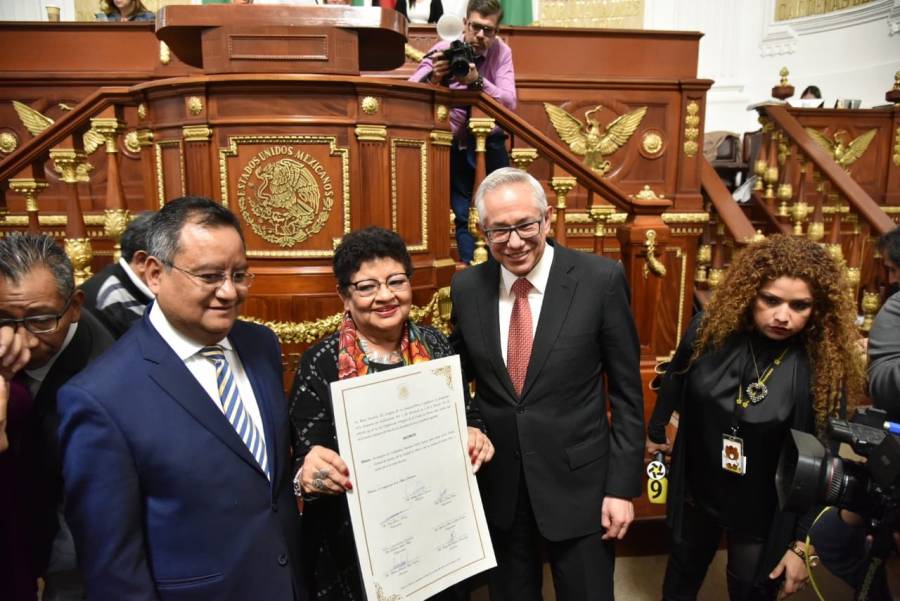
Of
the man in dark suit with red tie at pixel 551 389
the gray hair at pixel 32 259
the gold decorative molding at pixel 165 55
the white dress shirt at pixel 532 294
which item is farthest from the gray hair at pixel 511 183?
the gold decorative molding at pixel 165 55

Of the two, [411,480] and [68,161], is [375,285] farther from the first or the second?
[68,161]

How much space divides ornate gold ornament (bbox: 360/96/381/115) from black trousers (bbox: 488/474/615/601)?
1633mm

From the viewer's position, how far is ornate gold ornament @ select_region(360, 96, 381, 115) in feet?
8.11

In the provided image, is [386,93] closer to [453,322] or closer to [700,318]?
[453,322]

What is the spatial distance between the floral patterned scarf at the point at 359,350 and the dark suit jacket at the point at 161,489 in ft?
0.82

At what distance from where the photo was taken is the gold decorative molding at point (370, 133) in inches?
97.3

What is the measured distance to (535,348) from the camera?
1.59 metres

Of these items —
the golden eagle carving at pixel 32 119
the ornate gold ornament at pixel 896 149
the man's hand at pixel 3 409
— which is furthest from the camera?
the ornate gold ornament at pixel 896 149

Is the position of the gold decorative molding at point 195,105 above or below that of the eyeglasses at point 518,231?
above

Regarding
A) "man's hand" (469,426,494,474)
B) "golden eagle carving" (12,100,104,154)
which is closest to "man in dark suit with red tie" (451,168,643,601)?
"man's hand" (469,426,494,474)

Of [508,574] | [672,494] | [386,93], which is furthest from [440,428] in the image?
[386,93]

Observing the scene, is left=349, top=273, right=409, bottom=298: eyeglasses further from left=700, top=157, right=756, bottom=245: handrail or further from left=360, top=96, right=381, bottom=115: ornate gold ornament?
left=700, top=157, right=756, bottom=245: handrail

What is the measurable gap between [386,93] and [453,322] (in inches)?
48.9

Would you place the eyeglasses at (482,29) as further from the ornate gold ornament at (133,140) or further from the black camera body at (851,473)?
the black camera body at (851,473)
